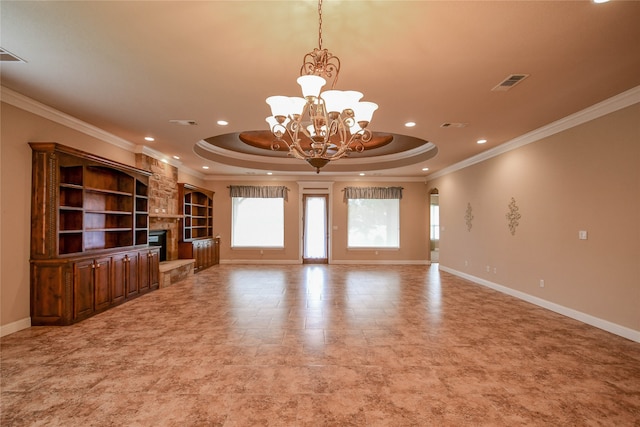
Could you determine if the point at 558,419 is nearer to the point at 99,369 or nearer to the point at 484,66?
the point at 484,66

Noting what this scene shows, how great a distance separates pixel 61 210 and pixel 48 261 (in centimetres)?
76

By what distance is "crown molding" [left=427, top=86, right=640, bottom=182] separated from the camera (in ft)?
11.4

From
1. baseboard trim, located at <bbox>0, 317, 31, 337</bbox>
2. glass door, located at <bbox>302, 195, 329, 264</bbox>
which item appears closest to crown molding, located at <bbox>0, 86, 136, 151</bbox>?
baseboard trim, located at <bbox>0, 317, 31, 337</bbox>

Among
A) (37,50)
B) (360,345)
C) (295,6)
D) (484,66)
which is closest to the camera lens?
(295,6)

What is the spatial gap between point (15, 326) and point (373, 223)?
26.3 ft

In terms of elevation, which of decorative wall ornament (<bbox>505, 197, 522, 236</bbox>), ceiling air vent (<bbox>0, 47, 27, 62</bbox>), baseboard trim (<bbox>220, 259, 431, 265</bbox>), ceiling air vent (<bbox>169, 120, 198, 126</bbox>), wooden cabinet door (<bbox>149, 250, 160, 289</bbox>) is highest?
ceiling air vent (<bbox>0, 47, 27, 62</bbox>)

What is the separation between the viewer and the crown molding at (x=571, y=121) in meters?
3.49

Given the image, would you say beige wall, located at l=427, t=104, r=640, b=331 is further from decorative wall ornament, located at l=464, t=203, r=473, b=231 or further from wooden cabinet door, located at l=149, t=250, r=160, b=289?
wooden cabinet door, located at l=149, t=250, r=160, b=289

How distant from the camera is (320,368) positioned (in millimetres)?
2816

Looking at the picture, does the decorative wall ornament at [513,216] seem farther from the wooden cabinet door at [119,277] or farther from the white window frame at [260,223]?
the wooden cabinet door at [119,277]

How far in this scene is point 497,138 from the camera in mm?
5281

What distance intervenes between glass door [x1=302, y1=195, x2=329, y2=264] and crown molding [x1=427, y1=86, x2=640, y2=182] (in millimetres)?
4554

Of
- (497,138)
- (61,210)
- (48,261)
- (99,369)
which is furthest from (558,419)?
(61,210)

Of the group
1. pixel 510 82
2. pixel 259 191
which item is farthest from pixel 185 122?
pixel 259 191
